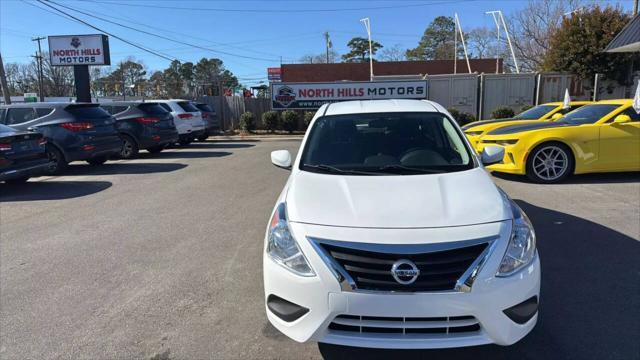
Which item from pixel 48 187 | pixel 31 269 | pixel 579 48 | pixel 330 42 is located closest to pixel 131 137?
pixel 48 187

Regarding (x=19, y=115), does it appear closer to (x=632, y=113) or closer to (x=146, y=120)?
(x=146, y=120)

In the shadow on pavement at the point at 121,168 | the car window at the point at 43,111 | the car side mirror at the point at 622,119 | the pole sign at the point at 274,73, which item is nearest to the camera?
the car side mirror at the point at 622,119

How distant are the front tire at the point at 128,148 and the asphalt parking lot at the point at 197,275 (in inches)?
198

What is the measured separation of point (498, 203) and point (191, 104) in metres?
16.3

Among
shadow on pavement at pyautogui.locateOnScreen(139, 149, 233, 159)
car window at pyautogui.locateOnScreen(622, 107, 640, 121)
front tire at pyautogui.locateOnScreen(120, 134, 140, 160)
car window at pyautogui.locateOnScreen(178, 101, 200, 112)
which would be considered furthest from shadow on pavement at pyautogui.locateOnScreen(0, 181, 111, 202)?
car window at pyautogui.locateOnScreen(622, 107, 640, 121)

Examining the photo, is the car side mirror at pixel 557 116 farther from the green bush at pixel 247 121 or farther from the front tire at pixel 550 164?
the green bush at pixel 247 121

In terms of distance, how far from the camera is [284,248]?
285 cm

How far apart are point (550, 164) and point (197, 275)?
22.0ft

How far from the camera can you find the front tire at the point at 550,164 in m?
8.23

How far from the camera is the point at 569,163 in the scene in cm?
825

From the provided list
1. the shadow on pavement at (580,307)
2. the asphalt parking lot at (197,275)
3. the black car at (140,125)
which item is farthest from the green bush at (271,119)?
the shadow on pavement at (580,307)

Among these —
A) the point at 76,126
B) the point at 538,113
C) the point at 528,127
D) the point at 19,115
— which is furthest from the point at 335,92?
the point at 528,127

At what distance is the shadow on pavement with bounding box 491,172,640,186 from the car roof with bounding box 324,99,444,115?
4.83m

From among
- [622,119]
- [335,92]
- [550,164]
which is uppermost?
[335,92]
